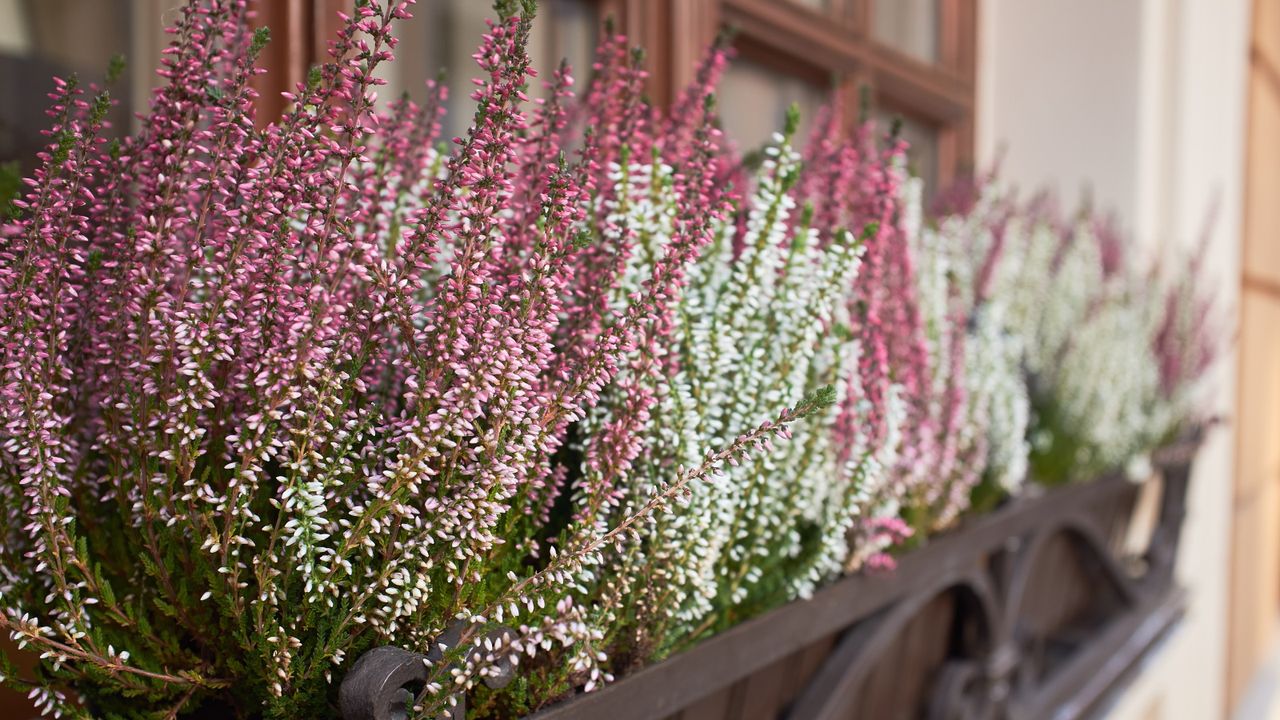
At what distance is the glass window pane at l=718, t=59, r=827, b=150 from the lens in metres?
1.93

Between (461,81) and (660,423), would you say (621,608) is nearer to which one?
(660,423)

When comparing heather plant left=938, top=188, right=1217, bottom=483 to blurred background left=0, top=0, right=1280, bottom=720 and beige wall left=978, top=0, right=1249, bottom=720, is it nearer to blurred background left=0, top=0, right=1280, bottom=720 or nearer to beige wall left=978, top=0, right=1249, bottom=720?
blurred background left=0, top=0, right=1280, bottom=720

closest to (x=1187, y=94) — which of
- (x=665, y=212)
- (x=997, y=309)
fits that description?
(x=997, y=309)

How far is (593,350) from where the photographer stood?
604 millimetres

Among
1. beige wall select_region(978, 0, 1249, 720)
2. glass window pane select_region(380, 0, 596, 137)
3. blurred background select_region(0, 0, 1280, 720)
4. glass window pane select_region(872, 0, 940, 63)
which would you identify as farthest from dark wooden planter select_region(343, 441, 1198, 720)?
glass window pane select_region(872, 0, 940, 63)

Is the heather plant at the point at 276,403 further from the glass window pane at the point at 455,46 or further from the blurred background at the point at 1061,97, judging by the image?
the glass window pane at the point at 455,46

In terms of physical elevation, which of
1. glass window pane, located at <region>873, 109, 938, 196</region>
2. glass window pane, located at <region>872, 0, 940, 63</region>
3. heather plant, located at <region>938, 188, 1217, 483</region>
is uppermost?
glass window pane, located at <region>872, 0, 940, 63</region>

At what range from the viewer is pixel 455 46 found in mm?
1351

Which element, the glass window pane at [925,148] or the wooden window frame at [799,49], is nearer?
the wooden window frame at [799,49]

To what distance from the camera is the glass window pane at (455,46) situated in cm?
128

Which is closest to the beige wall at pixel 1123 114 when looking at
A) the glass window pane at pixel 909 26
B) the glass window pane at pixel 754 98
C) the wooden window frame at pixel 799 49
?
the wooden window frame at pixel 799 49

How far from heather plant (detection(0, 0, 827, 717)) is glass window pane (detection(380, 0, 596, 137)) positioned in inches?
26.7

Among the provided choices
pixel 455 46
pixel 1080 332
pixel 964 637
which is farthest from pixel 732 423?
pixel 1080 332

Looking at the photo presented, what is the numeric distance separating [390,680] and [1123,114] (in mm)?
2770
